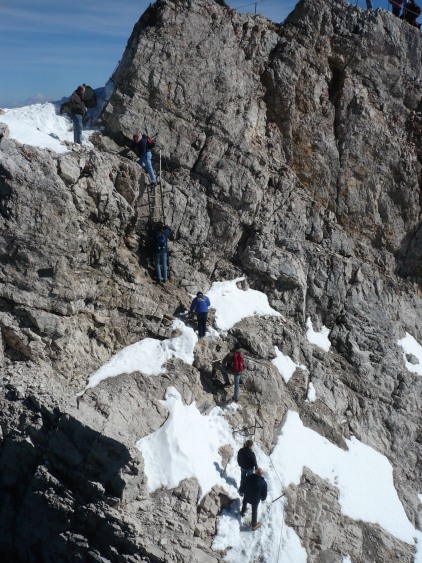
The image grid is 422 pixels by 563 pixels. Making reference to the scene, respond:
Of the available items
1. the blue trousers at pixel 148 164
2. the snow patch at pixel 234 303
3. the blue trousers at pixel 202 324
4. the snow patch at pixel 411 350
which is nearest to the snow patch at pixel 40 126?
the blue trousers at pixel 148 164

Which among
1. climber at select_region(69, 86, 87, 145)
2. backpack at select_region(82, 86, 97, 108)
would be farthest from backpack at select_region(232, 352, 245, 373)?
backpack at select_region(82, 86, 97, 108)

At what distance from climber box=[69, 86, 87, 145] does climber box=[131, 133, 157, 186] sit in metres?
2.10

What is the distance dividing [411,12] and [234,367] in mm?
21749

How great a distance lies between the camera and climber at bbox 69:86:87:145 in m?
20.1

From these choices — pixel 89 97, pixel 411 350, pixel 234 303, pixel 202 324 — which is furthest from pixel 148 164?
pixel 411 350

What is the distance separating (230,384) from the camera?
61.4 feet

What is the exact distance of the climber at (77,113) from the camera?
2008 cm

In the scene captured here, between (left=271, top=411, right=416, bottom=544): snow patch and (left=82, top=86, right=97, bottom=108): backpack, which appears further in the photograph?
(left=82, top=86, right=97, bottom=108): backpack

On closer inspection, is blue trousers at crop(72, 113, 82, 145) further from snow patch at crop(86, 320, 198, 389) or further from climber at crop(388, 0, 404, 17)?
climber at crop(388, 0, 404, 17)

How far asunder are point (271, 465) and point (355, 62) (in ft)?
65.2

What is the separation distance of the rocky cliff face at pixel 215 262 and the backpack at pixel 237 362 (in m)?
1.19

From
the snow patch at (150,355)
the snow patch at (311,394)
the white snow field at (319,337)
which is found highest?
the white snow field at (319,337)

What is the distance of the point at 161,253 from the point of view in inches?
781

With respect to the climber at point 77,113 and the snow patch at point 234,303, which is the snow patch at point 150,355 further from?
the climber at point 77,113
